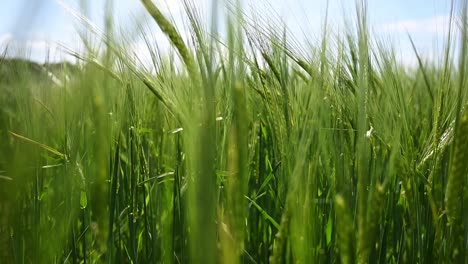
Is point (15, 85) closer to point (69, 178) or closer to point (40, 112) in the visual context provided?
point (40, 112)

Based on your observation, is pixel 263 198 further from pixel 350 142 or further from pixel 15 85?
pixel 15 85

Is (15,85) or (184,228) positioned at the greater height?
(15,85)

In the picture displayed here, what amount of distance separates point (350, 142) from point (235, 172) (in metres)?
0.35

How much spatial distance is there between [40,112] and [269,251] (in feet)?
1.49

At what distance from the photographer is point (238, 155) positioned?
540 millimetres

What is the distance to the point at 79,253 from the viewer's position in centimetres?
118

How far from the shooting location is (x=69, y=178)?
2.66ft

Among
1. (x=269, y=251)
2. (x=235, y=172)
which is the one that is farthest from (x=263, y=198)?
(x=235, y=172)

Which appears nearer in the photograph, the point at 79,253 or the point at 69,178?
the point at 69,178

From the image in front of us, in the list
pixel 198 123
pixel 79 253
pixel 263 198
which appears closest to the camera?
pixel 198 123

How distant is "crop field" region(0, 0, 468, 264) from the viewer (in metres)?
0.57

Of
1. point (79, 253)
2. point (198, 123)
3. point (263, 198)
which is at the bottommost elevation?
point (79, 253)

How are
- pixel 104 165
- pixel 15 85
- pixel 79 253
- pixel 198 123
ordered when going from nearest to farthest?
1. pixel 198 123
2. pixel 104 165
3. pixel 15 85
4. pixel 79 253

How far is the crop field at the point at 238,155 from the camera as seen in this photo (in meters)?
→ 0.57
